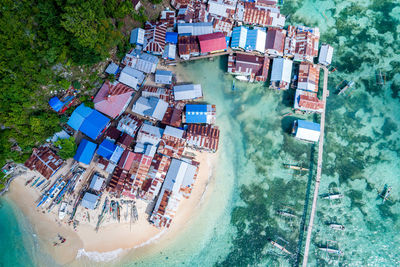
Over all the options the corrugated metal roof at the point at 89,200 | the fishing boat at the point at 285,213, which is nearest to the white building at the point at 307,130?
the fishing boat at the point at 285,213

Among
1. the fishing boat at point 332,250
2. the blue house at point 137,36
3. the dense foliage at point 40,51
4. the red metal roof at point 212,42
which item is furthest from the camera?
the red metal roof at point 212,42

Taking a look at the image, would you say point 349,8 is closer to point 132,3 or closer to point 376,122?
point 376,122

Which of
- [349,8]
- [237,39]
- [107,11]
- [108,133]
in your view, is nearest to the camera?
[107,11]

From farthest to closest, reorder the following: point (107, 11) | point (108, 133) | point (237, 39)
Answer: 1. point (237, 39)
2. point (108, 133)
3. point (107, 11)

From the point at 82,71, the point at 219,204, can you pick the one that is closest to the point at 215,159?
the point at 219,204

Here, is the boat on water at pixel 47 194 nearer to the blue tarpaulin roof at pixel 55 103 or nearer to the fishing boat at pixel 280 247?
the blue tarpaulin roof at pixel 55 103

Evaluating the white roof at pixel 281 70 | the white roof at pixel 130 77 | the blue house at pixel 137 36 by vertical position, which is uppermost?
the blue house at pixel 137 36

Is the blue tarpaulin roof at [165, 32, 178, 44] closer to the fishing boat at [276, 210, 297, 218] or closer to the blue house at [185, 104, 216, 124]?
the blue house at [185, 104, 216, 124]
